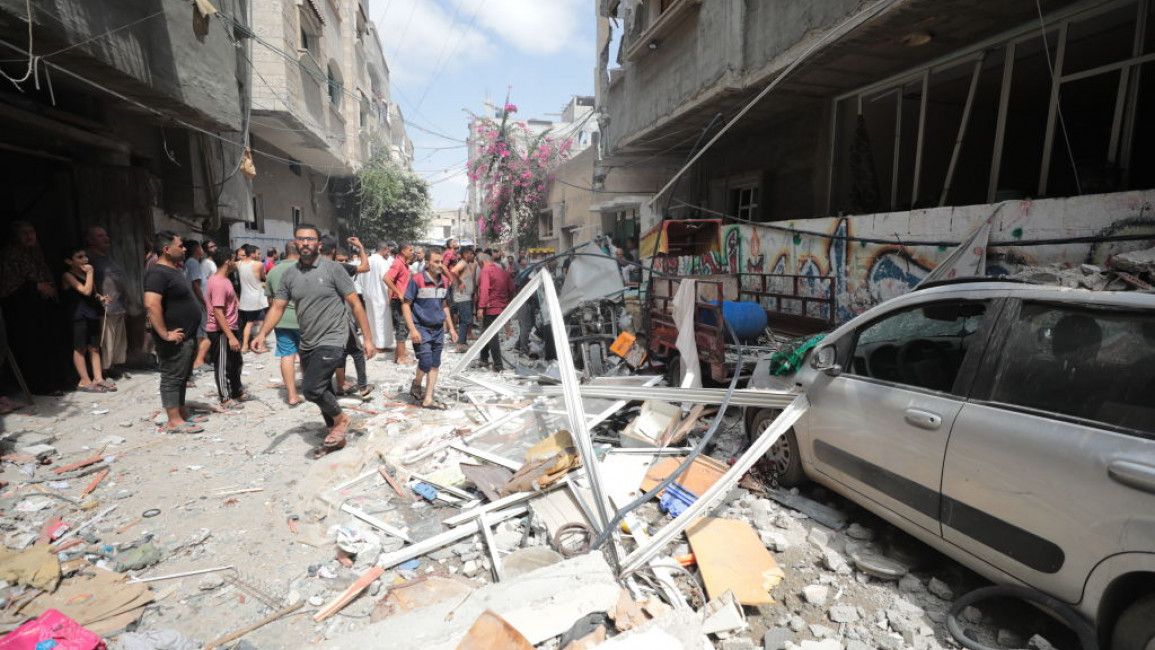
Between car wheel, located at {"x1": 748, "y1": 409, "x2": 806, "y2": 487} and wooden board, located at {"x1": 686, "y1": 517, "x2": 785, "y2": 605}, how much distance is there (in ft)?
2.02

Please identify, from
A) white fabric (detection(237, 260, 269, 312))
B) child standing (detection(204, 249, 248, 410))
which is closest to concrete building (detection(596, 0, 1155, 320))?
child standing (detection(204, 249, 248, 410))

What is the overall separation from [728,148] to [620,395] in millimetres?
8773

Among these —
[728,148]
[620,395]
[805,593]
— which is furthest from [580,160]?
[805,593]

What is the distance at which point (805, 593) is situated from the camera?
9.06 ft

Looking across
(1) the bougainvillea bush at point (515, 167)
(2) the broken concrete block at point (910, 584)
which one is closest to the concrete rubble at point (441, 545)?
(2) the broken concrete block at point (910, 584)

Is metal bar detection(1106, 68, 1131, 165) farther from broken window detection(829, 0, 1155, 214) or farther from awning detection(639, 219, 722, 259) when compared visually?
awning detection(639, 219, 722, 259)

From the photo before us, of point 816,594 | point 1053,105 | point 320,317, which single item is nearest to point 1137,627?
point 816,594

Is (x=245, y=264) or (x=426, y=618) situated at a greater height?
(x=245, y=264)

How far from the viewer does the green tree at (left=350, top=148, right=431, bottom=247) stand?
19.6 m

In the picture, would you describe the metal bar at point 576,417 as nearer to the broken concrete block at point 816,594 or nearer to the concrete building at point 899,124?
the broken concrete block at point 816,594

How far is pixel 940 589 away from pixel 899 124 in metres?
6.78

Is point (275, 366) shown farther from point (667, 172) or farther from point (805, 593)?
point (667, 172)

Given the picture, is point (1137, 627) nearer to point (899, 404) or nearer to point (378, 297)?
point (899, 404)

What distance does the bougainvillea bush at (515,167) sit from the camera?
22.5 metres
